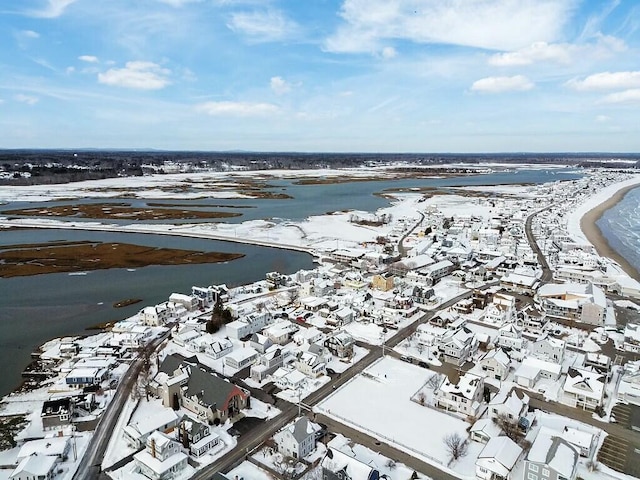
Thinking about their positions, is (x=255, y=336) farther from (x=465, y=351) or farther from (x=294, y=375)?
(x=465, y=351)

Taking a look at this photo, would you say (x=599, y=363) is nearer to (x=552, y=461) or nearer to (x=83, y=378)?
(x=552, y=461)

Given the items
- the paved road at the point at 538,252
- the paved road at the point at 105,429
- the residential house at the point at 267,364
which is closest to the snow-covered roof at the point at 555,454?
the residential house at the point at 267,364

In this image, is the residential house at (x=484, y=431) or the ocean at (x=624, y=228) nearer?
the residential house at (x=484, y=431)

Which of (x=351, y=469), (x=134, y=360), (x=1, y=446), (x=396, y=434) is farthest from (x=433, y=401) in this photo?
(x=1, y=446)

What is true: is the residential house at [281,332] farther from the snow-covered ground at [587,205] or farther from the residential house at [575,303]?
the snow-covered ground at [587,205]

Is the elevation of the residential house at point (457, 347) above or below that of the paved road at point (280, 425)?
above

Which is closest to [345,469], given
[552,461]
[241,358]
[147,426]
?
[552,461]
